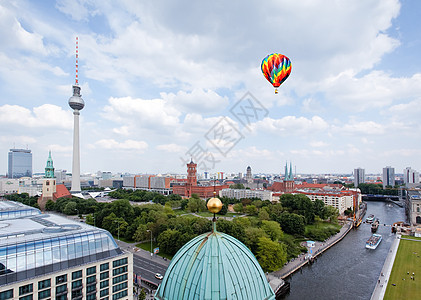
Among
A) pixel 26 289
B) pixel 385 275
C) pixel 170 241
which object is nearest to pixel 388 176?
pixel 385 275

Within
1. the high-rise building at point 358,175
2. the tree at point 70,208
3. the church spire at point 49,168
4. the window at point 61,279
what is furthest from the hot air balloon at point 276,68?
the high-rise building at point 358,175

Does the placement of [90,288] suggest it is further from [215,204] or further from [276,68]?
[276,68]

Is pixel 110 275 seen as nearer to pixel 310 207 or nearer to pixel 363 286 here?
pixel 363 286

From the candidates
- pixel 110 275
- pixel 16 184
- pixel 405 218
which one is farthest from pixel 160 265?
pixel 16 184

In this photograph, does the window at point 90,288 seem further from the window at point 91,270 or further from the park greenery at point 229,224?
the park greenery at point 229,224

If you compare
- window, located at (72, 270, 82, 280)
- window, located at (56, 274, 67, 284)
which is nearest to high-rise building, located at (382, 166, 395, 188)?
window, located at (72, 270, 82, 280)
